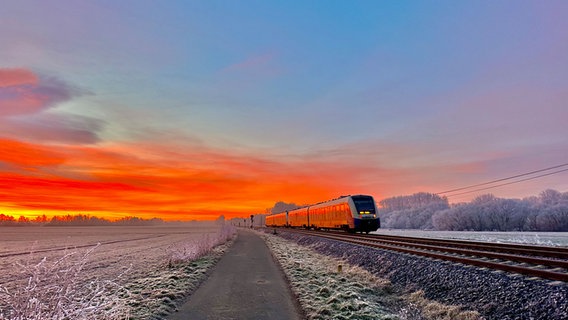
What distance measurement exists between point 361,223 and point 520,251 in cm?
1964

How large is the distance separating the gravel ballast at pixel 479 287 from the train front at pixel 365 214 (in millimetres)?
19120

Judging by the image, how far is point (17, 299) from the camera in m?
5.07

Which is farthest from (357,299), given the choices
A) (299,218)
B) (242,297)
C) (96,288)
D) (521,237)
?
(299,218)

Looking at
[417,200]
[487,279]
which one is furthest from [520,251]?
[417,200]

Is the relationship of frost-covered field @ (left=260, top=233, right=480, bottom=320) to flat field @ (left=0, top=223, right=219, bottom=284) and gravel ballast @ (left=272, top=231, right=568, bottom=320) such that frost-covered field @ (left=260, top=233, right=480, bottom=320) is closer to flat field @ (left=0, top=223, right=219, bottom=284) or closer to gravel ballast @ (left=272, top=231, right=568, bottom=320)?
gravel ballast @ (left=272, top=231, right=568, bottom=320)

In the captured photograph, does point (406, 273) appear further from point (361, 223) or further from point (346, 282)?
point (361, 223)

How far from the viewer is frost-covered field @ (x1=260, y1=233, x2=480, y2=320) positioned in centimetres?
986

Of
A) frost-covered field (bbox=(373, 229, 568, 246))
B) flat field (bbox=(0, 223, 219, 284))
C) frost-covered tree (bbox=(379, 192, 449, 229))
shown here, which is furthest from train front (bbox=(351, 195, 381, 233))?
frost-covered tree (bbox=(379, 192, 449, 229))

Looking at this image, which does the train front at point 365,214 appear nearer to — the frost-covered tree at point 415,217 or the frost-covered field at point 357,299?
the frost-covered field at point 357,299

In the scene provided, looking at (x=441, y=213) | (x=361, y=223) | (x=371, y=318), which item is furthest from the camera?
(x=441, y=213)

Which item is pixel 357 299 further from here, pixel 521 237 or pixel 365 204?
pixel 521 237

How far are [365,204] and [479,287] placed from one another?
26243 mm

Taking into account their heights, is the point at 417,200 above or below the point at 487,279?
above

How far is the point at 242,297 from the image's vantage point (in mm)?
12133
